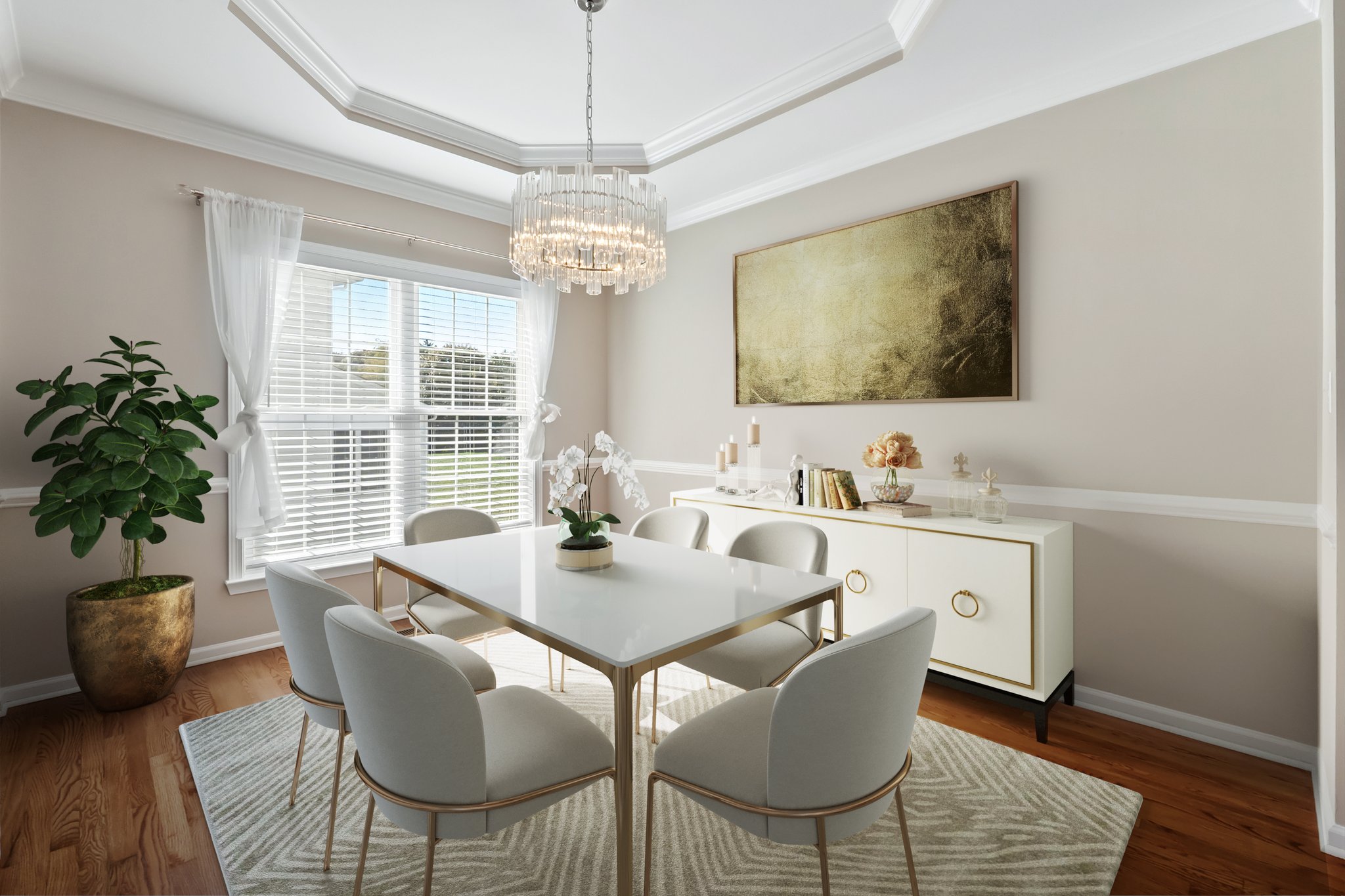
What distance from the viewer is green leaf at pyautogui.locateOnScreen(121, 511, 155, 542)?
262 cm

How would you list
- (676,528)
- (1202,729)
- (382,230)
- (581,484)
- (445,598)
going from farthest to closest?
(382,230) < (676,528) < (445,598) < (1202,729) < (581,484)

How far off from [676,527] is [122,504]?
2.34 meters

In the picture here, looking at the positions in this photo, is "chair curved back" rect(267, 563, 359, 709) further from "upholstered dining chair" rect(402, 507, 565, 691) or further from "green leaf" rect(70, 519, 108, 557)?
"green leaf" rect(70, 519, 108, 557)

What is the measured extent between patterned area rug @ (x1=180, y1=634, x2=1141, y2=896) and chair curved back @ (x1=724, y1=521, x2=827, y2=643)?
629 millimetres

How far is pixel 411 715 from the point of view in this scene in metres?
1.24

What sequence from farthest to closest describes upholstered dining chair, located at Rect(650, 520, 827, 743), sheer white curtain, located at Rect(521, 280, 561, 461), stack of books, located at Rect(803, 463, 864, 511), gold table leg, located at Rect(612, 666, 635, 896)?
sheer white curtain, located at Rect(521, 280, 561, 461) < stack of books, located at Rect(803, 463, 864, 511) < upholstered dining chair, located at Rect(650, 520, 827, 743) < gold table leg, located at Rect(612, 666, 635, 896)

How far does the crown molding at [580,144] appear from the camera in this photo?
243 centimetres

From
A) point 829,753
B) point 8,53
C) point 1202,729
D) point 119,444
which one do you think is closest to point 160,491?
point 119,444

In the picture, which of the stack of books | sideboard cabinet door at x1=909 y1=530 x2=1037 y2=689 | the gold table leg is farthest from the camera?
the stack of books

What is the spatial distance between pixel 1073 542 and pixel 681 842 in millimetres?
2068

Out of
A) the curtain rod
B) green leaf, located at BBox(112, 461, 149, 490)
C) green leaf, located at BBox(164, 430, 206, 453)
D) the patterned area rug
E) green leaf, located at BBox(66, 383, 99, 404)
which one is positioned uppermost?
the curtain rod

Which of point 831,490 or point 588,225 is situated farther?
point 831,490

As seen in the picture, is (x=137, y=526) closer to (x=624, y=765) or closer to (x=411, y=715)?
(x=411, y=715)

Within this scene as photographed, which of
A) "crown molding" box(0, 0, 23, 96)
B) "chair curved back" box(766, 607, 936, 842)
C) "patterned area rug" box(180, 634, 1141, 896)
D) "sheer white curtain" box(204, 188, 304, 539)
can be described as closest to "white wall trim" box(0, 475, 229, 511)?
"sheer white curtain" box(204, 188, 304, 539)
